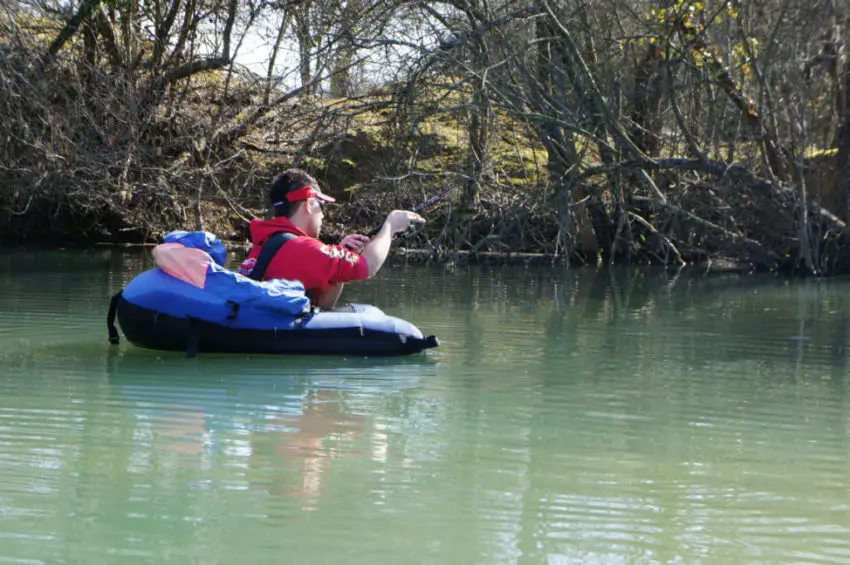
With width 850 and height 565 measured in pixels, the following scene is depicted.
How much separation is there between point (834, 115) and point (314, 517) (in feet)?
41.5

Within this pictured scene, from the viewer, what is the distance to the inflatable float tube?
7930 mm

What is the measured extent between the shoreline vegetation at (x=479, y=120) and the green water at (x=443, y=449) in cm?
473

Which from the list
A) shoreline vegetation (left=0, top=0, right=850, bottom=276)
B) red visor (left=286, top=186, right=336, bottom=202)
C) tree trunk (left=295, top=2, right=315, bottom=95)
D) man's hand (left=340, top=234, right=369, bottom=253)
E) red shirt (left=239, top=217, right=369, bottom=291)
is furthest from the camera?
tree trunk (left=295, top=2, right=315, bottom=95)

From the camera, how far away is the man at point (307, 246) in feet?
26.7

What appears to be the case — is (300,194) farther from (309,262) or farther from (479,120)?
(479,120)

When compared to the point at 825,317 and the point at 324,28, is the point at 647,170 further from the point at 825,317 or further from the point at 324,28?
the point at 825,317

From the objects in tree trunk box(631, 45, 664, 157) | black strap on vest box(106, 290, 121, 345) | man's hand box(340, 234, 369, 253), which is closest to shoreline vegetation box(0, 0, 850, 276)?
tree trunk box(631, 45, 664, 157)

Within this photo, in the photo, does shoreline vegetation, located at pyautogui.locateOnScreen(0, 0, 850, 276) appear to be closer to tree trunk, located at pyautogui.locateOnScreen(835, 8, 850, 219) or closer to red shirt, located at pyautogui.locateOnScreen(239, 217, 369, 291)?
tree trunk, located at pyautogui.locateOnScreen(835, 8, 850, 219)

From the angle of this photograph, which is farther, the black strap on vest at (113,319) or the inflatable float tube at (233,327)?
the black strap on vest at (113,319)

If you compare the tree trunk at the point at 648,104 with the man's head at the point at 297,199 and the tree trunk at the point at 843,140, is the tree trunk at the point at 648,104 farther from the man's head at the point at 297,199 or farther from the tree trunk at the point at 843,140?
the man's head at the point at 297,199

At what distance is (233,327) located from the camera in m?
8.01

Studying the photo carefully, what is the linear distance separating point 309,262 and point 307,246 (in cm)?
10

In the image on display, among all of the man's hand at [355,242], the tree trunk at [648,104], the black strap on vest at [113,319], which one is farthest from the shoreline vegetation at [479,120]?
the black strap on vest at [113,319]

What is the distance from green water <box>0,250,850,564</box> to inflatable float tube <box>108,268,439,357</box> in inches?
4.9
